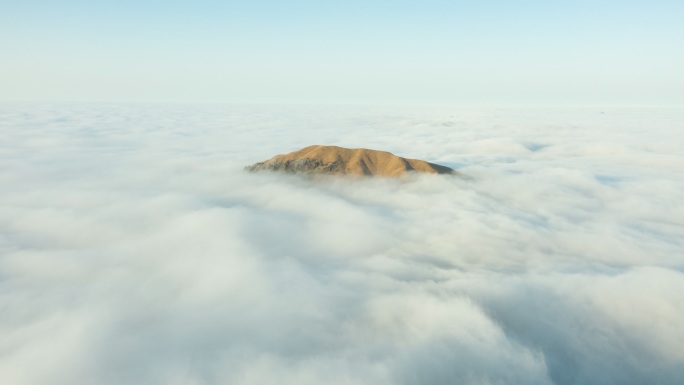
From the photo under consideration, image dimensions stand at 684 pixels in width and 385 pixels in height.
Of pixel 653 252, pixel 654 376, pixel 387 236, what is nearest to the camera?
pixel 654 376

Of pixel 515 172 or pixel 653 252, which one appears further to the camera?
pixel 515 172

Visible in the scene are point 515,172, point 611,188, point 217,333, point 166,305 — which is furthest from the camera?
point 515,172

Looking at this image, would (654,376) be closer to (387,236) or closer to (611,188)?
(387,236)

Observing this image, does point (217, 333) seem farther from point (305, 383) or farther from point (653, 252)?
point (653, 252)

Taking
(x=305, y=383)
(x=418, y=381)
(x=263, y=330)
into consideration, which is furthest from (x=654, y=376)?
(x=263, y=330)

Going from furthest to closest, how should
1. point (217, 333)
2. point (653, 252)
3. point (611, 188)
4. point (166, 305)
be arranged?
point (611, 188) < point (653, 252) < point (166, 305) < point (217, 333)

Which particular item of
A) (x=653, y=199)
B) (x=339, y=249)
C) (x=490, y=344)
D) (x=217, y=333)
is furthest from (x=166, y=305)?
(x=653, y=199)
